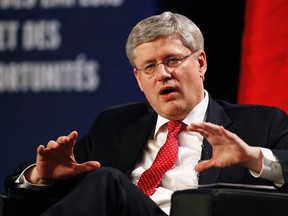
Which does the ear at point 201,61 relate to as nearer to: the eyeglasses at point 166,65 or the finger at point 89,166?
the eyeglasses at point 166,65

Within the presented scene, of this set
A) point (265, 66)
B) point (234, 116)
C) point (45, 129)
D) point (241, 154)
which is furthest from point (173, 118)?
point (45, 129)

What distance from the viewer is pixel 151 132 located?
2.58 metres

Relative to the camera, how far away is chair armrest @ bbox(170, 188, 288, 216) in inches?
73.2

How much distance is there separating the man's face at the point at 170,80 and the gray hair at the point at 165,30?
0.02m

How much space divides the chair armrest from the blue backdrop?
60.4 inches

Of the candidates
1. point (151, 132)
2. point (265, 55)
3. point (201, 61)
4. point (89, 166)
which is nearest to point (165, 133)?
point (151, 132)

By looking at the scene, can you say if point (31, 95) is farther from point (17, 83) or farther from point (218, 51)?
point (218, 51)

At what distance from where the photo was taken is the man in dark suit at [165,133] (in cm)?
227

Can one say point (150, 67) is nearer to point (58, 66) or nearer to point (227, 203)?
point (227, 203)

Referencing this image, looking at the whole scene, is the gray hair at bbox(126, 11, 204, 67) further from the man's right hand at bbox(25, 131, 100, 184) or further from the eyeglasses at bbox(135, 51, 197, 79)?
the man's right hand at bbox(25, 131, 100, 184)

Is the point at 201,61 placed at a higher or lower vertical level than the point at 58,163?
higher

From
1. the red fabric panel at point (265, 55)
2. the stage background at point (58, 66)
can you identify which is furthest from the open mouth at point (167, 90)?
the stage background at point (58, 66)

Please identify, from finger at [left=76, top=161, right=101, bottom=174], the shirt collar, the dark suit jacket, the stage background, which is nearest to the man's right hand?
finger at [left=76, top=161, right=101, bottom=174]

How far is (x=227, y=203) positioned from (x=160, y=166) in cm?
58
